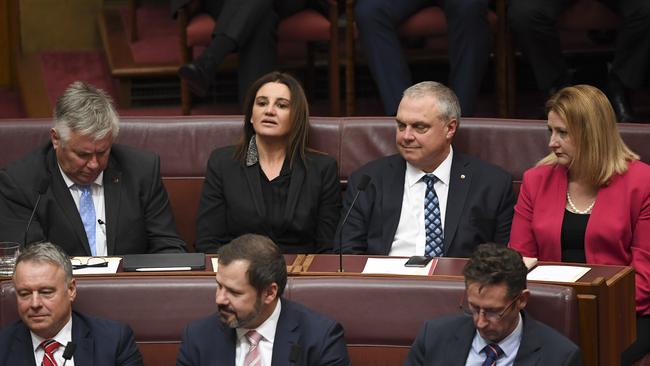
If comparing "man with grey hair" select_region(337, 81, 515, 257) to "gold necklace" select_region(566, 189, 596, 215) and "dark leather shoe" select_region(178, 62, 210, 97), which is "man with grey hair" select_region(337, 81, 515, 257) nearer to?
"gold necklace" select_region(566, 189, 596, 215)

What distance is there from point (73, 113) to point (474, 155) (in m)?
0.87

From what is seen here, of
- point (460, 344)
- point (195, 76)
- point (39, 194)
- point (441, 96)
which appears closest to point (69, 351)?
point (39, 194)

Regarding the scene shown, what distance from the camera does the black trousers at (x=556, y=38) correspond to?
3.10 m

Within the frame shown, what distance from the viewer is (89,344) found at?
7.10 ft

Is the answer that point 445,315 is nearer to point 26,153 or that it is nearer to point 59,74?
point 26,153

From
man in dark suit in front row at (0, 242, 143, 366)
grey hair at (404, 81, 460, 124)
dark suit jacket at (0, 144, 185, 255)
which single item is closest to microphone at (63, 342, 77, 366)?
man in dark suit in front row at (0, 242, 143, 366)

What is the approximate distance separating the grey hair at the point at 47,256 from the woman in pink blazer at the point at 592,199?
888 mm

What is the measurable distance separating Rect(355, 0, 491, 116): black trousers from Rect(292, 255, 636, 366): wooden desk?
937 mm

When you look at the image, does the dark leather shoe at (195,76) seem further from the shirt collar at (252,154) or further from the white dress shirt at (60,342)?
the white dress shirt at (60,342)

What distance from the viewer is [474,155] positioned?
2.82 metres

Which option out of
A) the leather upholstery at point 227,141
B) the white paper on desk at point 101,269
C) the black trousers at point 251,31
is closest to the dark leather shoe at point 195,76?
the black trousers at point 251,31

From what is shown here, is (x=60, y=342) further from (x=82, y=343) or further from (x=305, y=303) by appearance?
(x=305, y=303)

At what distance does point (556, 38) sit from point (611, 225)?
2.79 ft

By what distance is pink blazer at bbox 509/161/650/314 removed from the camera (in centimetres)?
241
